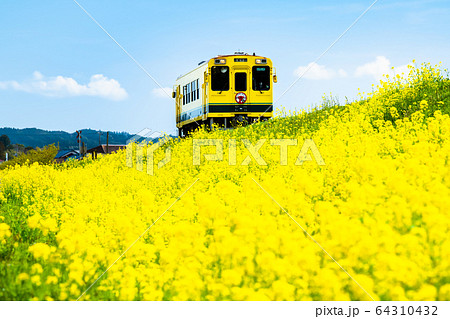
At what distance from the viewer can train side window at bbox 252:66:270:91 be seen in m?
17.4

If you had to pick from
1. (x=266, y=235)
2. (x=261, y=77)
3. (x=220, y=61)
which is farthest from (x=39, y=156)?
(x=266, y=235)

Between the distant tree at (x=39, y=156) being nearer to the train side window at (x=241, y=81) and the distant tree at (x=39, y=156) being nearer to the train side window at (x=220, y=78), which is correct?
the train side window at (x=220, y=78)

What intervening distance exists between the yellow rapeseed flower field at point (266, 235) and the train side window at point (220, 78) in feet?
23.0

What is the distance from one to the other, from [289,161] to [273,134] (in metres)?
4.23

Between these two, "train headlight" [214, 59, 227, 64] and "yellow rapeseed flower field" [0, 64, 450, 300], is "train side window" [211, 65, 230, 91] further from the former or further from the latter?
"yellow rapeseed flower field" [0, 64, 450, 300]

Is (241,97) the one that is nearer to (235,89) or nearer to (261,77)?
(235,89)

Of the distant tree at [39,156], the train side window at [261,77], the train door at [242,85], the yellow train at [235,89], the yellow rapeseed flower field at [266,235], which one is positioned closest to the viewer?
the yellow rapeseed flower field at [266,235]

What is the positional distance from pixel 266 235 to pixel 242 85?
13627 mm

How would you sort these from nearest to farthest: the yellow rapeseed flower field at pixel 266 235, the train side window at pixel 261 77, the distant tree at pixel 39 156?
the yellow rapeseed flower field at pixel 266 235 < the train side window at pixel 261 77 < the distant tree at pixel 39 156

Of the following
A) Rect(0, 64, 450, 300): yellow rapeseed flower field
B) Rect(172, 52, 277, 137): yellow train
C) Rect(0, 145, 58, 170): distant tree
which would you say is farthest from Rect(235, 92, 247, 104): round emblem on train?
Rect(0, 145, 58, 170): distant tree

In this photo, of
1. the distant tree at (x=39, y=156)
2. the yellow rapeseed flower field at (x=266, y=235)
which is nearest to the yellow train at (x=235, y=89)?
the yellow rapeseed flower field at (x=266, y=235)

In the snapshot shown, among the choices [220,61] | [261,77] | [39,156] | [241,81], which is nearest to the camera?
[220,61]

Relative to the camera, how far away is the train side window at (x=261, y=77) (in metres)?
17.4

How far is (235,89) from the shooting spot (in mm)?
17156
